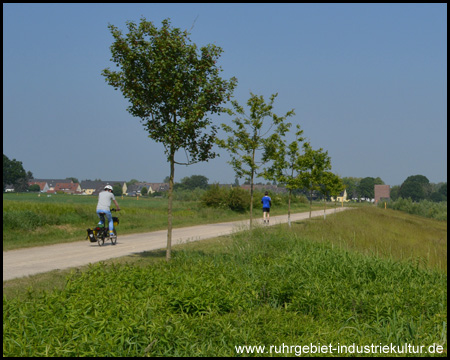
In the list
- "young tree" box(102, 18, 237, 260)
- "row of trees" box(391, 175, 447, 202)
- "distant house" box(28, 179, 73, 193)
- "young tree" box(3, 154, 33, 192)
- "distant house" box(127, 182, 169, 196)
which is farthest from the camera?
"distant house" box(28, 179, 73, 193)

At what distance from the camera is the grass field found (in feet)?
15.4

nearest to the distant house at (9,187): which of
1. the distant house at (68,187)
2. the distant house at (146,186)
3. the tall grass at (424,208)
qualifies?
the distant house at (68,187)

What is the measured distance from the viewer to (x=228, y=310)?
19.7 feet

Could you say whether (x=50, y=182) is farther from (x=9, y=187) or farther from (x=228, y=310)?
(x=228, y=310)

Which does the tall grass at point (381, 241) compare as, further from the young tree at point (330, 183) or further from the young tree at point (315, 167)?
the young tree at point (330, 183)

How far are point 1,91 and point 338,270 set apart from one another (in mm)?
5964

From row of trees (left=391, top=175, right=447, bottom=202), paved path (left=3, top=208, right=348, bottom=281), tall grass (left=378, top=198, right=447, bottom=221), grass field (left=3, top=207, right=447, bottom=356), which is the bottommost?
tall grass (left=378, top=198, right=447, bottom=221)

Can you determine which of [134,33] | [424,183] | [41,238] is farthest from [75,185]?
[134,33]

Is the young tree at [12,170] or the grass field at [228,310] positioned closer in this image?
the grass field at [228,310]

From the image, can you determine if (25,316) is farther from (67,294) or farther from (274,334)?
(274,334)

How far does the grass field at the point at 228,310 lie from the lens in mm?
4684

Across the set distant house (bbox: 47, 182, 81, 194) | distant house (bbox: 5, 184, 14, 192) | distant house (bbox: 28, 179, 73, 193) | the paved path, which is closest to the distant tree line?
distant house (bbox: 47, 182, 81, 194)

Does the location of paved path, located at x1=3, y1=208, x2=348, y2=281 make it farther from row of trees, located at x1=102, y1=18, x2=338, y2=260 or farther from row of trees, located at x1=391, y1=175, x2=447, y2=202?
row of trees, located at x1=391, y1=175, x2=447, y2=202

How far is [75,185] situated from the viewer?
149875mm
